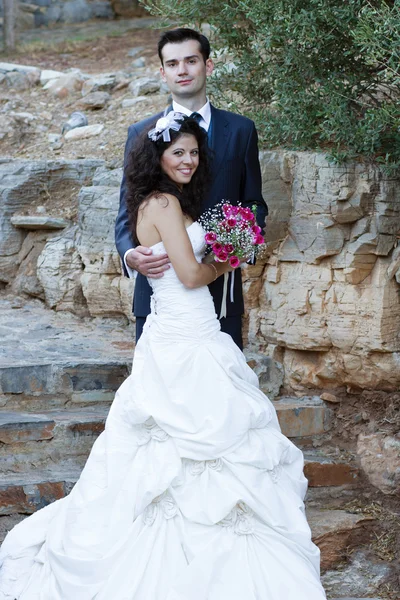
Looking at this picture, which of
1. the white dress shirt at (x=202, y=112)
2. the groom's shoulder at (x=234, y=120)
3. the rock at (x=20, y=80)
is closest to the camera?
the white dress shirt at (x=202, y=112)

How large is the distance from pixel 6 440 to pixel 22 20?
31.8 ft

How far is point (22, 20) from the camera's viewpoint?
12852mm

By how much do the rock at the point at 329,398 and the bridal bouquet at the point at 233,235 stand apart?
184cm

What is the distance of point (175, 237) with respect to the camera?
363 centimetres

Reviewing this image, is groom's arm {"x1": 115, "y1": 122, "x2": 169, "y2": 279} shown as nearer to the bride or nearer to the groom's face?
the bride

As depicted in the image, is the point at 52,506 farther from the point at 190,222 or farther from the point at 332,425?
the point at 332,425

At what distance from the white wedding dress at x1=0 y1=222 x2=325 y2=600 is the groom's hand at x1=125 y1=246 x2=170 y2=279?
1.8 inches

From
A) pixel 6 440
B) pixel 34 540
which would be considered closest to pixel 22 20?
pixel 6 440

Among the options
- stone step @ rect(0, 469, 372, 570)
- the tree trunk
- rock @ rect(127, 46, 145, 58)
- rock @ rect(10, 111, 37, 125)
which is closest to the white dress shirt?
stone step @ rect(0, 469, 372, 570)

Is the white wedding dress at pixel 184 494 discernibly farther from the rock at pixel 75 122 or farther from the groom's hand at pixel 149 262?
the rock at pixel 75 122

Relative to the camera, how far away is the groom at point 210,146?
3.97m

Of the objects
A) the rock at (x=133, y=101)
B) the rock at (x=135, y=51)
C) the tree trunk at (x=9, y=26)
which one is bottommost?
the rock at (x=133, y=101)

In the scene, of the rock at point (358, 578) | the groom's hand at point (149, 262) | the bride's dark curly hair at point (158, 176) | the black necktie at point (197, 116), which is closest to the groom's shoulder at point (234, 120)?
the black necktie at point (197, 116)

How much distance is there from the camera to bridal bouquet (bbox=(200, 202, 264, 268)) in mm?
3668
